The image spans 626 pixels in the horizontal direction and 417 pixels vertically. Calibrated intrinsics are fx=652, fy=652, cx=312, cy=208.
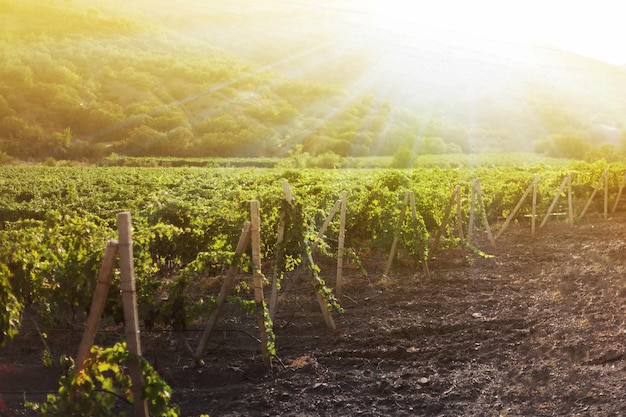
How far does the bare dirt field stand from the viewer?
21.9 feet

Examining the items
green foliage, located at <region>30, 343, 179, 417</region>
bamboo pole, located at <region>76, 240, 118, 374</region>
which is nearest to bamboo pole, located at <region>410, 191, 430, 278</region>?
green foliage, located at <region>30, 343, 179, 417</region>

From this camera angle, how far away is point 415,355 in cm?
809

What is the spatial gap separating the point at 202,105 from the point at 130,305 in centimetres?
9563

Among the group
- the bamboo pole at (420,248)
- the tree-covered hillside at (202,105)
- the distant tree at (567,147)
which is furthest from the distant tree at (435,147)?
the bamboo pole at (420,248)

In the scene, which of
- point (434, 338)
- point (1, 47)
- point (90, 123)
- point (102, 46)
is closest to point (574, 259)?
point (434, 338)

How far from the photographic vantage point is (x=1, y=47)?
91.8 m

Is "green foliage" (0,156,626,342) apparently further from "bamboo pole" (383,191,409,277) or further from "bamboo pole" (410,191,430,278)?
"bamboo pole" (383,191,409,277)

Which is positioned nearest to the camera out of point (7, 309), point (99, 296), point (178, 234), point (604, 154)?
point (99, 296)

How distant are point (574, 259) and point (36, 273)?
11.0 m

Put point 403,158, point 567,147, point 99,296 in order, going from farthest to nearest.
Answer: point 567,147 < point 403,158 < point 99,296

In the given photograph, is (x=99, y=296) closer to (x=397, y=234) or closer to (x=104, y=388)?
(x=104, y=388)

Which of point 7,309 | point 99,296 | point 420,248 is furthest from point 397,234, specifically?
point 99,296

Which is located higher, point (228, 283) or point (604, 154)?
point (228, 283)

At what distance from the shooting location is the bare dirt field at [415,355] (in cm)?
A: 667
